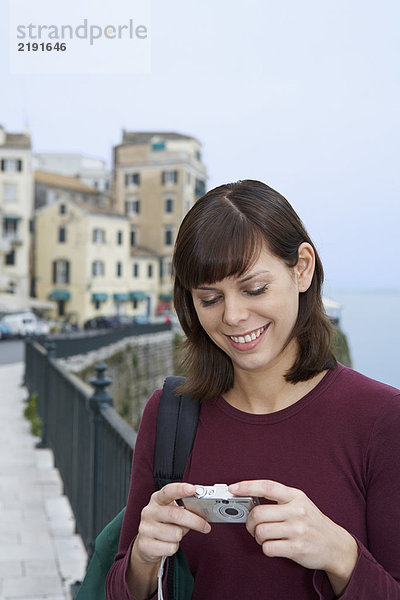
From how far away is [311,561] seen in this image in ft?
4.38

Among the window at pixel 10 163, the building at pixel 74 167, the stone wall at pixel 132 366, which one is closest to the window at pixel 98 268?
the window at pixel 10 163

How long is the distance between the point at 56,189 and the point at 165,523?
5657 centimetres

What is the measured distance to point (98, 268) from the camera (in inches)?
2094

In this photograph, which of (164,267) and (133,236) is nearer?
(164,267)

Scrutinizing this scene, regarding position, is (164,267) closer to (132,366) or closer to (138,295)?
(138,295)

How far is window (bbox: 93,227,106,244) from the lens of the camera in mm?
52631

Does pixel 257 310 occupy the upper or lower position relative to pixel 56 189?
upper

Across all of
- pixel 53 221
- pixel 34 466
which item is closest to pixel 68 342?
pixel 34 466

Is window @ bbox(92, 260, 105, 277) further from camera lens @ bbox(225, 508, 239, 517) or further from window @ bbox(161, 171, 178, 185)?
camera lens @ bbox(225, 508, 239, 517)

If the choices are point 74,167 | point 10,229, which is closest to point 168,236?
point 10,229

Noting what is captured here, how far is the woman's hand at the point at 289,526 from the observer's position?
129cm

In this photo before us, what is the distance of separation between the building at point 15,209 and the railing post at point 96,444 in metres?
45.5

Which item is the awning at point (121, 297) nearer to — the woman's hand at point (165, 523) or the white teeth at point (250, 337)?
the white teeth at point (250, 337)

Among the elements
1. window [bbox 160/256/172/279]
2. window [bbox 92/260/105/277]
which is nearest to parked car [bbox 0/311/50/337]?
window [bbox 92/260/105/277]
